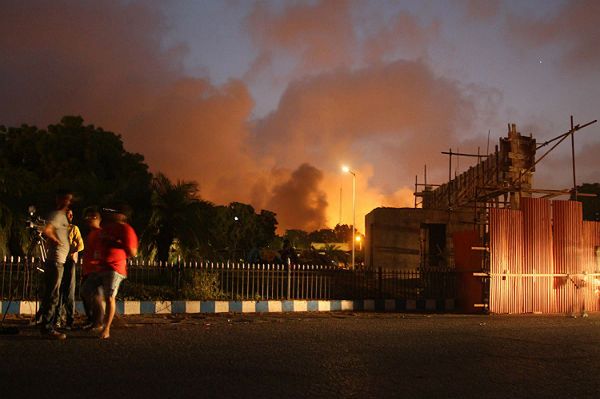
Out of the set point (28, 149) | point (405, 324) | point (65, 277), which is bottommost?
point (405, 324)

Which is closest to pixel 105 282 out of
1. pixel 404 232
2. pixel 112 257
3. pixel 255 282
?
pixel 112 257

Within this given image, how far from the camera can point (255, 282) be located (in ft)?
55.5

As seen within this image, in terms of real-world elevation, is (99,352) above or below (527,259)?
below

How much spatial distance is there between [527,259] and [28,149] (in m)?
33.2

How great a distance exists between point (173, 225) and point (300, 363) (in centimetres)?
1149

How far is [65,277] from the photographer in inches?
378

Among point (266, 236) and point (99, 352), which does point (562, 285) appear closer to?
point (99, 352)

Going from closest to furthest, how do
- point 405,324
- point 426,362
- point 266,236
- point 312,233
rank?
point 426,362
point 405,324
point 266,236
point 312,233

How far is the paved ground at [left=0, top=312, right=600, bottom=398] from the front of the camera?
5742 millimetres

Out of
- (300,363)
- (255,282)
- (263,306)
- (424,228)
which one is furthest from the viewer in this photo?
(424,228)

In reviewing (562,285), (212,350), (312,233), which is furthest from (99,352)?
(312,233)

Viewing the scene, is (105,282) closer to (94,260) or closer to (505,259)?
(94,260)

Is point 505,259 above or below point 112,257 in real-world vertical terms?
above

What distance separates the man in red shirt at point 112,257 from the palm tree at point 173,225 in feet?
29.3
